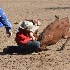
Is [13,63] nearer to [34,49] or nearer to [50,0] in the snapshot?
[34,49]

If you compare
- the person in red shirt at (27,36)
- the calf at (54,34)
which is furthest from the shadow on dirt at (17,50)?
the calf at (54,34)

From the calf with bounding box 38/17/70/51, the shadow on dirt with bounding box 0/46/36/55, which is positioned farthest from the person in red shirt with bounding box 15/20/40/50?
the calf with bounding box 38/17/70/51

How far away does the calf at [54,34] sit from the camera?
9.47 meters

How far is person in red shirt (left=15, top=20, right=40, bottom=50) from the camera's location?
9094mm

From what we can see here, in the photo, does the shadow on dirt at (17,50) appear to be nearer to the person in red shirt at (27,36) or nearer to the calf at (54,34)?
the person in red shirt at (27,36)

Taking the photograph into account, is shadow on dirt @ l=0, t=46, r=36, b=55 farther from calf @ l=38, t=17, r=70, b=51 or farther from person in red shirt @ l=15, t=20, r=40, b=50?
calf @ l=38, t=17, r=70, b=51

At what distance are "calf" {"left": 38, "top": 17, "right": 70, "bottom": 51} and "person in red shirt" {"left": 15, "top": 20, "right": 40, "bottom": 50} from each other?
30 centimetres

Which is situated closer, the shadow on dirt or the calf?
the shadow on dirt

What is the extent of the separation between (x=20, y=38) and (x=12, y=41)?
1.96m

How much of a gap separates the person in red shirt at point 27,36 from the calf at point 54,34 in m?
0.30

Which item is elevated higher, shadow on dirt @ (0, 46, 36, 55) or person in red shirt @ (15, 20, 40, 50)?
person in red shirt @ (15, 20, 40, 50)

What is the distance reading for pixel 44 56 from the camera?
29.5 ft

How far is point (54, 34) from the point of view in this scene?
9.61 meters

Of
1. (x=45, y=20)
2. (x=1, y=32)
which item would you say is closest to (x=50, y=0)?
(x=45, y=20)
